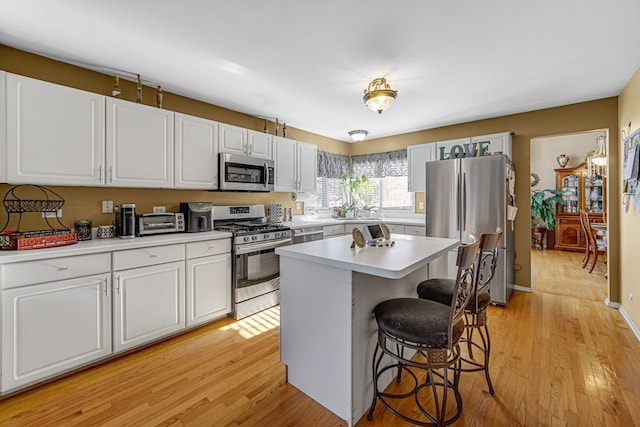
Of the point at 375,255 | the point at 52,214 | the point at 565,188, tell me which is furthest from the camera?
the point at 565,188

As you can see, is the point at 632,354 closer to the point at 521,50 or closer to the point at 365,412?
the point at 365,412

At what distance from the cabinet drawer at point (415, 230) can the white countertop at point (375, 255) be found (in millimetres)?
1968

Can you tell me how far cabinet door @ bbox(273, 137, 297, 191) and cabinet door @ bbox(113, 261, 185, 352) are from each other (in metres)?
1.81

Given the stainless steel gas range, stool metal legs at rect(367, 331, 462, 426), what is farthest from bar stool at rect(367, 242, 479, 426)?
the stainless steel gas range

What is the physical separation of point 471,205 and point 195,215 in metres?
3.23

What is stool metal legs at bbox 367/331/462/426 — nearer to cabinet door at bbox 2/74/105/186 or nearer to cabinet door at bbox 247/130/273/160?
cabinet door at bbox 2/74/105/186

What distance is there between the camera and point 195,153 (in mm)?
3117

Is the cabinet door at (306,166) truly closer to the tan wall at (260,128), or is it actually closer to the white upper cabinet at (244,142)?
the tan wall at (260,128)

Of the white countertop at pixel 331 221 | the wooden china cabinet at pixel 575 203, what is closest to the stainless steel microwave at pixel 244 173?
the white countertop at pixel 331 221

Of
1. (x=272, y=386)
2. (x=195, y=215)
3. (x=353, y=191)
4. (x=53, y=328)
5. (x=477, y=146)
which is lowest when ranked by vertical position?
(x=272, y=386)

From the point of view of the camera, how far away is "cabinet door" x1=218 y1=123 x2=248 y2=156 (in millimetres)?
3363

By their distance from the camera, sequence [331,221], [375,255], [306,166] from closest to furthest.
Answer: [375,255] → [306,166] → [331,221]

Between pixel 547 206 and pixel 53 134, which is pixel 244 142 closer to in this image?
pixel 53 134

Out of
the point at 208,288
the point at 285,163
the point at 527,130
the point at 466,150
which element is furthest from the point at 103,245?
the point at 527,130
